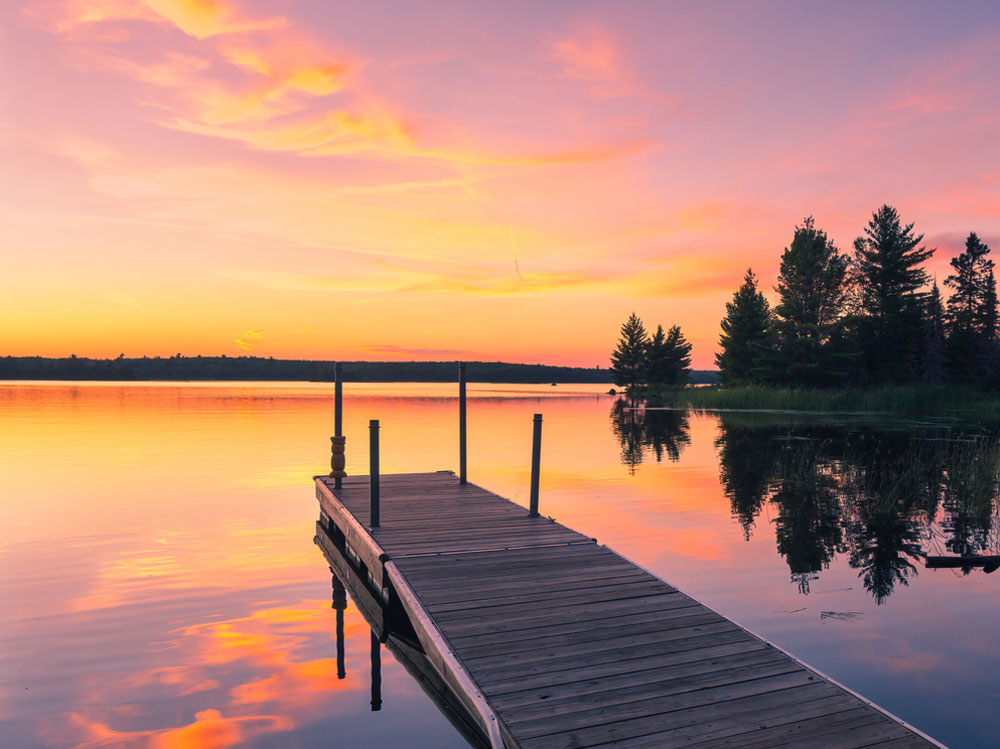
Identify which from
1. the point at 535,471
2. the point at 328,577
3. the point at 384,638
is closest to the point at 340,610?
the point at 384,638

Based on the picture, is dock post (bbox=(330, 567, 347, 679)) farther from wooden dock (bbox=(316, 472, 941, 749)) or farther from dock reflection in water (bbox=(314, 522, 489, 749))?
wooden dock (bbox=(316, 472, 941, 749))

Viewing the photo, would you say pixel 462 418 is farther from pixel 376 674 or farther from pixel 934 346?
pixel 934 346

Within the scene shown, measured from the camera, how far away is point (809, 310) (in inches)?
2344

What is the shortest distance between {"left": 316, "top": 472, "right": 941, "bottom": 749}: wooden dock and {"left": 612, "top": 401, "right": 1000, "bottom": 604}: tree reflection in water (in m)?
4.21

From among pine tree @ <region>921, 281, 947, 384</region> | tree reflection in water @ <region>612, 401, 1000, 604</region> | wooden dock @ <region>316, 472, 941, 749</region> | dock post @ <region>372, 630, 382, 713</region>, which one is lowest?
dock post @ <region>372, 630, 382, 713</region>

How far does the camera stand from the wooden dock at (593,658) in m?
4.73

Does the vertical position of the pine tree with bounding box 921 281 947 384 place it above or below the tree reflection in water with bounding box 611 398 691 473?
above

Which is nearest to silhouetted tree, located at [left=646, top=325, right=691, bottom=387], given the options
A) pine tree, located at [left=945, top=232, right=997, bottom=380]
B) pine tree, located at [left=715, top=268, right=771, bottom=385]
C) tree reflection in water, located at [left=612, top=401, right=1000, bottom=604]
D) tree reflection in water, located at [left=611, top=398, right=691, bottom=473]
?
pine tree, located at [left=715, top=268, right=771, bottom=385]

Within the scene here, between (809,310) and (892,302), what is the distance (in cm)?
876

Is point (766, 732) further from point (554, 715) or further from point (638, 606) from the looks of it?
point (638, 606)

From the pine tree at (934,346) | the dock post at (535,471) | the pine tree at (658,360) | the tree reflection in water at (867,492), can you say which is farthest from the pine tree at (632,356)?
the dock post at (535,471)

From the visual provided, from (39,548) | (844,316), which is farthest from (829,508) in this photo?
(844,316)

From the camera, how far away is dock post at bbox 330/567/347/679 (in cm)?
761

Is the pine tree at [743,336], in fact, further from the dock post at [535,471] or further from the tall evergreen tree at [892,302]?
the dock post at [535,471]
